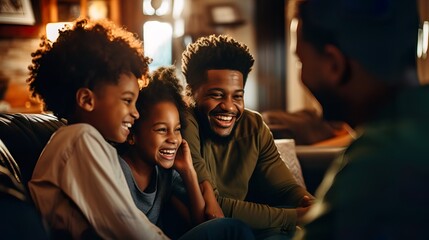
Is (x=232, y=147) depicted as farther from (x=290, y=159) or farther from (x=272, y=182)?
(x=290, y=159)

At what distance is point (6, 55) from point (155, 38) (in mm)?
2821

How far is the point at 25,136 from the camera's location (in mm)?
1327

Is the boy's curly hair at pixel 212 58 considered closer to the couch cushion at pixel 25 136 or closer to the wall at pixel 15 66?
the couch cushion at pixel 25 136

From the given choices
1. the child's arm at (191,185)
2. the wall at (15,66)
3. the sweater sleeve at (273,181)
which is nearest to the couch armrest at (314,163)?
the sweater sleeve at (273,181)

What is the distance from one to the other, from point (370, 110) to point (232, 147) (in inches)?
27.3

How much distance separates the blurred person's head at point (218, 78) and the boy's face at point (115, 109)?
28 cm

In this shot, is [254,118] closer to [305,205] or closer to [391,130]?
[305,205]

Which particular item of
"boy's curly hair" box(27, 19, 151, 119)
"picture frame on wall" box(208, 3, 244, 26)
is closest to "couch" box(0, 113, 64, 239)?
"boy's curly hair" box(27, 19, 151, 119)

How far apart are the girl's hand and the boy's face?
6.8 inches

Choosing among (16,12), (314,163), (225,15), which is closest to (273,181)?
(314,163)

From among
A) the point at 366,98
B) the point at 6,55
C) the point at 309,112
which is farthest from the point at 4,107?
the point at 366,98

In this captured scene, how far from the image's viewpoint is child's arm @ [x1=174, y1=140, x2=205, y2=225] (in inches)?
49.4

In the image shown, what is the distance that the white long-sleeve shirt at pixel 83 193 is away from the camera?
990 mm

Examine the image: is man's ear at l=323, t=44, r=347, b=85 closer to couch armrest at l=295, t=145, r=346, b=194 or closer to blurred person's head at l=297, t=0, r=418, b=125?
blurred person's head at l=297, t=0, r=418, b=125
